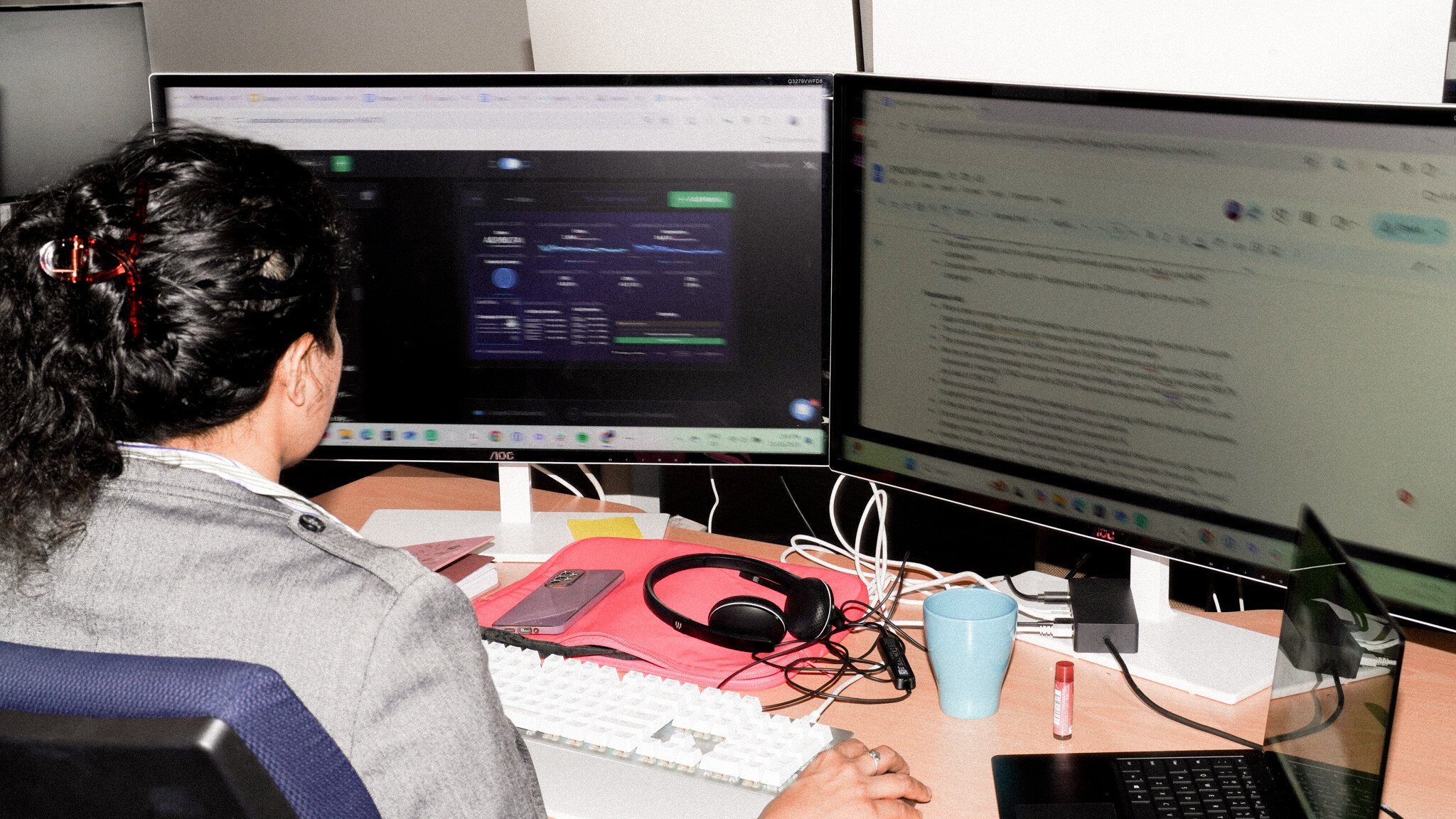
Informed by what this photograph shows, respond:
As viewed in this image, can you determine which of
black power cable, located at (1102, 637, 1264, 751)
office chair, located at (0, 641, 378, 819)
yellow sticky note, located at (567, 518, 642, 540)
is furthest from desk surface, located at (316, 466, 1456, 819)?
office chair, located at (0, 641, 378, 819)

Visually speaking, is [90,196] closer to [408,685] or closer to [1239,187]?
[408,685]

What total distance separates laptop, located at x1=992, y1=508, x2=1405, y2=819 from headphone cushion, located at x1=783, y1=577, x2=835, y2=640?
0.23 m

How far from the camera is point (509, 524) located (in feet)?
4.77

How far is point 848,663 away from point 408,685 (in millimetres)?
519

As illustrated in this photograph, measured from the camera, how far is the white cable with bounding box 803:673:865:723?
40.5 inches

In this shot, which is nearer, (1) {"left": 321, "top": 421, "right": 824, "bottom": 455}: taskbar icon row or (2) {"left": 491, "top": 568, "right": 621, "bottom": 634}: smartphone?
(2) {"left": 491, "top": 568, "right": 621, "bottom": 634}: smartphone

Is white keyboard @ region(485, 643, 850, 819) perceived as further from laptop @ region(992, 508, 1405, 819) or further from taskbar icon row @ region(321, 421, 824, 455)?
taskbar icon row @ region(321, 421, 824, 455)

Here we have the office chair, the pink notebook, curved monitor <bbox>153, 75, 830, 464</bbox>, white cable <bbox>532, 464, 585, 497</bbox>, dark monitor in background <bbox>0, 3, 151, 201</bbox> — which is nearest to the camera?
the office chair

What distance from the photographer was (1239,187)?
94cm

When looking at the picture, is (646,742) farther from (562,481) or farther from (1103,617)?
(562,481)

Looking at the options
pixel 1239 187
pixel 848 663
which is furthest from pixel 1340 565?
pixel 848 663

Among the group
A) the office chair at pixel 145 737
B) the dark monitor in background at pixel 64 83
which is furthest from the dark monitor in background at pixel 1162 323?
the dark monitor in background at pixel 64 83

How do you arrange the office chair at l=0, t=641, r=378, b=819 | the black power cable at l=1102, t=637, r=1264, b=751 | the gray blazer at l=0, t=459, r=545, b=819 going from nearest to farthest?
the office chair at l=0, t=641, r=378, b=819 → the gray blazer at l=0, t=459, r=545, b=819 → the black power cable at l=1102, t=637, r=1264, b=751

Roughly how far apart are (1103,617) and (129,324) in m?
0.82
